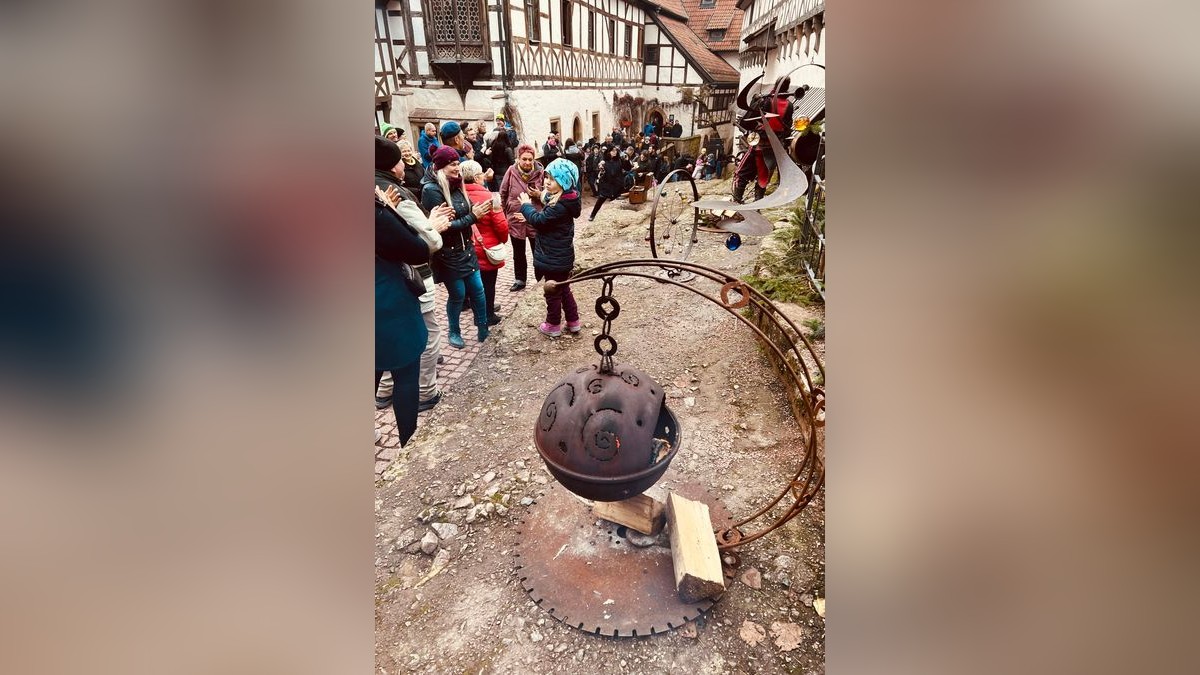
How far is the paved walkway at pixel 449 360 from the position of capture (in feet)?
13.3

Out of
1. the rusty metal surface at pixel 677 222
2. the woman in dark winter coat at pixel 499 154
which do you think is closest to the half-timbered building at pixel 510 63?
the rusty metal surface at pixel 677 222

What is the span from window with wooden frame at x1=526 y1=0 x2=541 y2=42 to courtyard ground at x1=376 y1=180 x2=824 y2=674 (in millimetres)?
9775

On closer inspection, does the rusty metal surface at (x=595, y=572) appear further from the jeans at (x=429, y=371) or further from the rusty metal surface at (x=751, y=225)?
the rusty metal surface at (x=751, y=225)

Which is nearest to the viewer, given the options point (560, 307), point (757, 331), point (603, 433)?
point (757, 331)

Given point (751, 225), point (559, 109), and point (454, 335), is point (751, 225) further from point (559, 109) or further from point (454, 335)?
point (559, 109)

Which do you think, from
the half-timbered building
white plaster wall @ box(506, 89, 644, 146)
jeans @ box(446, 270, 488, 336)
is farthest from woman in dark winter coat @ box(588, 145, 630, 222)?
jeans @ box(446, 270, 488, 336)

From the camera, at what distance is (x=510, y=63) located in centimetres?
1223

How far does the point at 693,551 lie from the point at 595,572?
594mm

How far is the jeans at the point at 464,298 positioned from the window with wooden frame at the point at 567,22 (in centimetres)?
1199

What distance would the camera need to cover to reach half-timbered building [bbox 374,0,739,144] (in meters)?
11.9

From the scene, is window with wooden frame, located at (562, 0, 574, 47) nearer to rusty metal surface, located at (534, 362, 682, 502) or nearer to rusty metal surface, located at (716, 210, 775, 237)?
rusty metal surface, located at (716, 210, 775, 237)

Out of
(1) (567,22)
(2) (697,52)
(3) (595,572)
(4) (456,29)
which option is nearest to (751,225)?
(3) (595,572)
